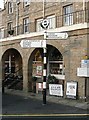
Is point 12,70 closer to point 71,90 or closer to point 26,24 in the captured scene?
point 26,24

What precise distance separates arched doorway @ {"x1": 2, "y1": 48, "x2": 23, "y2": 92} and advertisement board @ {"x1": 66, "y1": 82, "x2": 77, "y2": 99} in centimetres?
617

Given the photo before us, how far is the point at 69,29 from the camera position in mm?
15484

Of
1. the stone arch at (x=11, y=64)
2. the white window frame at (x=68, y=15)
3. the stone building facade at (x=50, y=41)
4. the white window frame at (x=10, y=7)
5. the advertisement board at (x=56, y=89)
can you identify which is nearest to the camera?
the stone building facade at (x=50, y=41)

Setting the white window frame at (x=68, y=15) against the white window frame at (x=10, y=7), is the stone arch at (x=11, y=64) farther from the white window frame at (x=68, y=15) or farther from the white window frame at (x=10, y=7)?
the white window frame at (x=68, y=15)

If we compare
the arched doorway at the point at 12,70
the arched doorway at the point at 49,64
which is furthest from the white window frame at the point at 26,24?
the arched doorway at the point at 12,70

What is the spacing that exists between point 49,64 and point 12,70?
7351 millimetres

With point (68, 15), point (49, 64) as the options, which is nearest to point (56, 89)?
point (49, 64)

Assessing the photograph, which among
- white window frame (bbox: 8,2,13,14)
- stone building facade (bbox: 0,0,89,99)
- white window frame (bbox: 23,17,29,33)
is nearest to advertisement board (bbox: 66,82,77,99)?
stone building facade (bbox: 0,0,89,99)

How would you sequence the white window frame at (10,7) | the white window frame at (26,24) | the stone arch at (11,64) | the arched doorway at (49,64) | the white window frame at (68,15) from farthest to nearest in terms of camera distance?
the white window frame at (10,7) → the stone arch at (11,64) → the white window frame at (26,24) → the arched doorway at (49,64) → the white window frame at (68,15)

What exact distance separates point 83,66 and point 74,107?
2.64 m

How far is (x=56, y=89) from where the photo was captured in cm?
1636

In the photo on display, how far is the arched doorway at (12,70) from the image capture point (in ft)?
70.3

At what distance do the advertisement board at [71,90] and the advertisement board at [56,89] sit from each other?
66 centimetres

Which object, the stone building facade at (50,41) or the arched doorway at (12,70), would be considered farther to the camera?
the arched doorway at (12,70)
